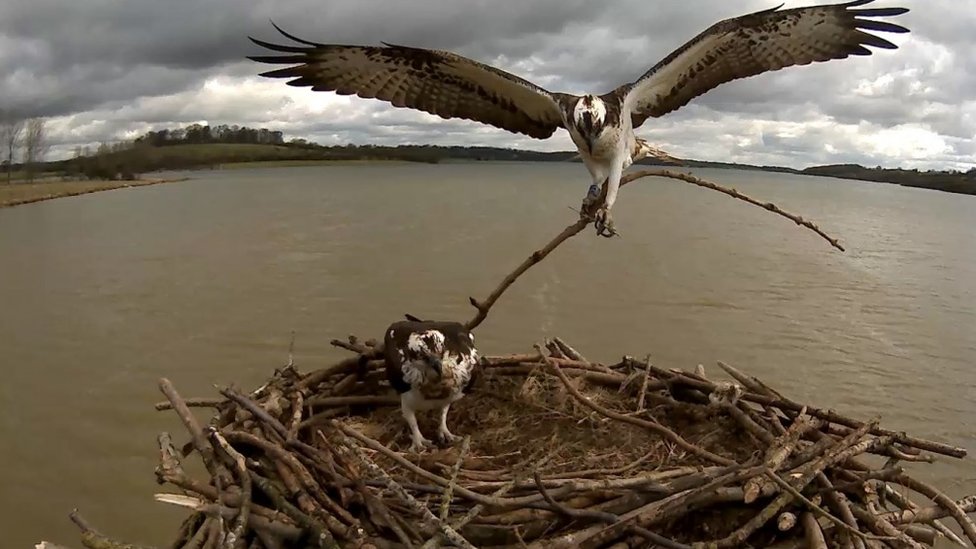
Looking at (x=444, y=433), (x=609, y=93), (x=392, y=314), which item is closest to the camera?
(x=444, y=433)

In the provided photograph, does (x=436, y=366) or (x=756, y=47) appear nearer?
(x=436, y=366)

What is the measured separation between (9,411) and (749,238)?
16478mm

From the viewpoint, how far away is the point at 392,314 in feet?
38.5

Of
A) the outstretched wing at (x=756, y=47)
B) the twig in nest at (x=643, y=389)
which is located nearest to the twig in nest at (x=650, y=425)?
the twig in nest at (x=643, y=389)

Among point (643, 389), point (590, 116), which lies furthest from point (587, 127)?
point (643, 389)

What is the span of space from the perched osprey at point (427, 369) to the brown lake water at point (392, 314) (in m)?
1.20

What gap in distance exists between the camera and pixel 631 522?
10.4 feet

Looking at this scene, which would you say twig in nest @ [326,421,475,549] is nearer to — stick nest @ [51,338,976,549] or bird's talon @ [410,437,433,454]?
stick nest @ [51,338,976,549]

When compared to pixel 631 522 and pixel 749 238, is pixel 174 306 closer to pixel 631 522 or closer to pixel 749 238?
pixel 631 522

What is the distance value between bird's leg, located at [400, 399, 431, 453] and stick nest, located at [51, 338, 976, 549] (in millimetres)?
95

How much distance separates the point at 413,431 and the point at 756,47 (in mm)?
3310

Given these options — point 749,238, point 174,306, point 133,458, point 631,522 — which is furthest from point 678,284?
point 631,522

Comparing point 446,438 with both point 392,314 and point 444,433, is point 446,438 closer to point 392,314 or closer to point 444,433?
point 444,433

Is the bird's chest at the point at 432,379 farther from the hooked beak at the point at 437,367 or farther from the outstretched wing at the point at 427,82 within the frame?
the outstretched wing at the point at 427,82
